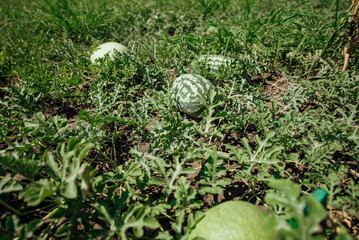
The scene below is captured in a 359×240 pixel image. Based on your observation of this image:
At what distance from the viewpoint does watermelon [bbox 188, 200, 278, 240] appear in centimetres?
138

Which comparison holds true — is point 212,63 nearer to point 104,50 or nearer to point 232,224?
point 104,50

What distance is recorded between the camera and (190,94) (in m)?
2.48

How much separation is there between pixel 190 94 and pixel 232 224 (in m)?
1.45

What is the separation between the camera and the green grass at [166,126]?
1563mm

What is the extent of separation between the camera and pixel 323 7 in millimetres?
4992

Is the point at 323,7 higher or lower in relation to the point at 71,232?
higher

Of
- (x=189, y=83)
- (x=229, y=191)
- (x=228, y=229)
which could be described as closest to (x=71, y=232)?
(x=228, y=229)

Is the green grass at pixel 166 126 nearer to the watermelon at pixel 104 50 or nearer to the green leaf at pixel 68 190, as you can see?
the green leaf at pixel 68 190

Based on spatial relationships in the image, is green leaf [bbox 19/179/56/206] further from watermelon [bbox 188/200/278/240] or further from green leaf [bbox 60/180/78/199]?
watermelon [bbox 188/200/278/240]

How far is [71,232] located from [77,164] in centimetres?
45

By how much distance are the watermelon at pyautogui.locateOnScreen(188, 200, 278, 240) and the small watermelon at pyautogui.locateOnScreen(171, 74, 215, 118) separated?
3.92 ft

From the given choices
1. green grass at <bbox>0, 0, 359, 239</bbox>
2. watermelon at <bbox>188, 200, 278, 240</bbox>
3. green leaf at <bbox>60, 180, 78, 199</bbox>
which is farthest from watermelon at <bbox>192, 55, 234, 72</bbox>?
green leaf at <bbox>60, 180, 78, 199</bbox>

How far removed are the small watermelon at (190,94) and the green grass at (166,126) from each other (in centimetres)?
15

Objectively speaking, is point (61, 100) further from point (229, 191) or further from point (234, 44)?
point (234, 44)
